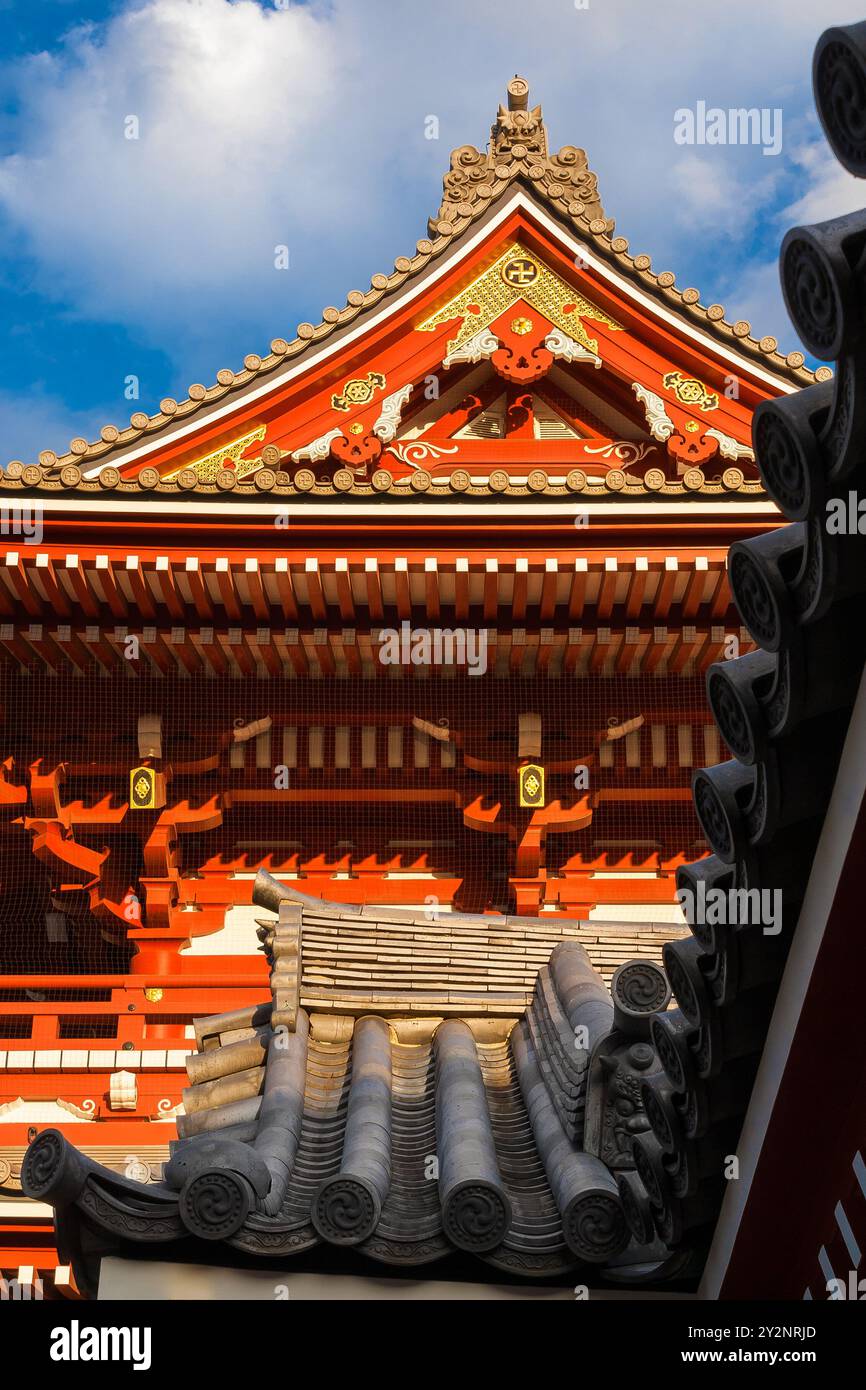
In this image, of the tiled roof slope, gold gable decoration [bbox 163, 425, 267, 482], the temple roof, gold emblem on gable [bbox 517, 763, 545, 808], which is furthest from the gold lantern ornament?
the tiled roof slope

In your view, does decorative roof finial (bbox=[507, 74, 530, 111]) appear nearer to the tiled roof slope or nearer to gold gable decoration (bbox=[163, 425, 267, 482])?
gold gable decoration (bbox=[163, 425, 267, 482])

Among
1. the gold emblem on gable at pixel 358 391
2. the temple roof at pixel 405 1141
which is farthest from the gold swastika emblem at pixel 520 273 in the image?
the temple roof at pixel 405 1141

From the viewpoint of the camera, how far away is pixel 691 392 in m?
11.6

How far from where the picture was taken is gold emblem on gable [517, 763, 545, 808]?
430 inches

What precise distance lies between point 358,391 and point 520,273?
1.64 m

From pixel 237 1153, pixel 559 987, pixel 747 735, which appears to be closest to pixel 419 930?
pixel 559 987

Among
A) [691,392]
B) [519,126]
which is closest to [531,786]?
[691,392]

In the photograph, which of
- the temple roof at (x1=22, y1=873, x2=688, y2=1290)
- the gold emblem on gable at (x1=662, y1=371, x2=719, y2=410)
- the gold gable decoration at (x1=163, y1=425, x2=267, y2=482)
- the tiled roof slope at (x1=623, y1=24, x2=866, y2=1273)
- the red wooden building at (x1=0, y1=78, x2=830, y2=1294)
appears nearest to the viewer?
the tiled roof slope at (x1=623, y1=24, x2=866, y2=1273)

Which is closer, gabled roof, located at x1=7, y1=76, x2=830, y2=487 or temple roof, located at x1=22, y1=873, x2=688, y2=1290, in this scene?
temple roof, located at x1=22, y1=873, x2=688, y2=1290

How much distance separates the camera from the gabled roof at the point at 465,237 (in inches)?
447

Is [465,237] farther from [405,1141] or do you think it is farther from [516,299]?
[405,1141]

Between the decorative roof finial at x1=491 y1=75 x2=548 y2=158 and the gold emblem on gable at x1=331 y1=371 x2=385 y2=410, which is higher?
the decorative roof finial at x1=491 y1=75 x2=548 y2=158

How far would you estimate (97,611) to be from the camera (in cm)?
1077

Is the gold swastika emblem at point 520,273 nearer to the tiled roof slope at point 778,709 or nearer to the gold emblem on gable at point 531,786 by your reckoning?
the gold emblem on gable at point 531,786
